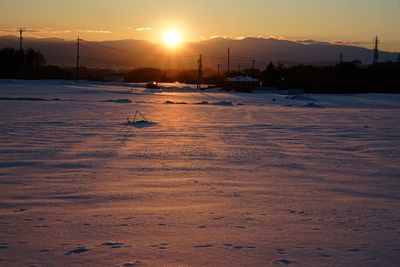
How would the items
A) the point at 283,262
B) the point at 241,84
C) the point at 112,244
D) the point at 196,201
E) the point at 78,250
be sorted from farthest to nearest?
the point at 241,84 < the point at 196,201 < the point at 112,244 < the point at 78,250 < the point at 283,262

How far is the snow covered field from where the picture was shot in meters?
5.47

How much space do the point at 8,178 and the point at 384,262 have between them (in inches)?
237

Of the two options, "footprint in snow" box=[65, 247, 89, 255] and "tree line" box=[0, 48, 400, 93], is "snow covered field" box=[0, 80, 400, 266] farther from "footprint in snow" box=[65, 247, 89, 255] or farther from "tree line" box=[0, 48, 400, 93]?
"tree line" box=[0, 48, 400, 93]

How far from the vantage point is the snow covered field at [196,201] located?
547cm

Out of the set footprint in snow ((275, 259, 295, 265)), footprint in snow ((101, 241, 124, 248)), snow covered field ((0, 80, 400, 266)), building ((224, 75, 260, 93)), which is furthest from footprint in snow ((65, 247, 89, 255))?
building ((224, 75, 260, 93))

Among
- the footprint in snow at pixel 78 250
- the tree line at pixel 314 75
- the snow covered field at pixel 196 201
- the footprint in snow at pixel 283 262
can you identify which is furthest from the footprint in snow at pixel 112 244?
the tree line at pixel 314 75

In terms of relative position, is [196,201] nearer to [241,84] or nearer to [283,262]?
[283,262]

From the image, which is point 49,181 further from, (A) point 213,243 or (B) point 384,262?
(B) point 384,262

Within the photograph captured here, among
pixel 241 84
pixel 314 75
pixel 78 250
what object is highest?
pixel 314 75

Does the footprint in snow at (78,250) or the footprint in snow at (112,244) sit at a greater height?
the footprint in snow at (112,244)

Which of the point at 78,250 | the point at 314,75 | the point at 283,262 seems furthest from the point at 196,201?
the point at 314,75

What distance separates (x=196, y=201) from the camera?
7695mm

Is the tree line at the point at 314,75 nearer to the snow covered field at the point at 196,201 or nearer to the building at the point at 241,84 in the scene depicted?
the building at the point at 241,84

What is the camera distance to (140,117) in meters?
23.0
